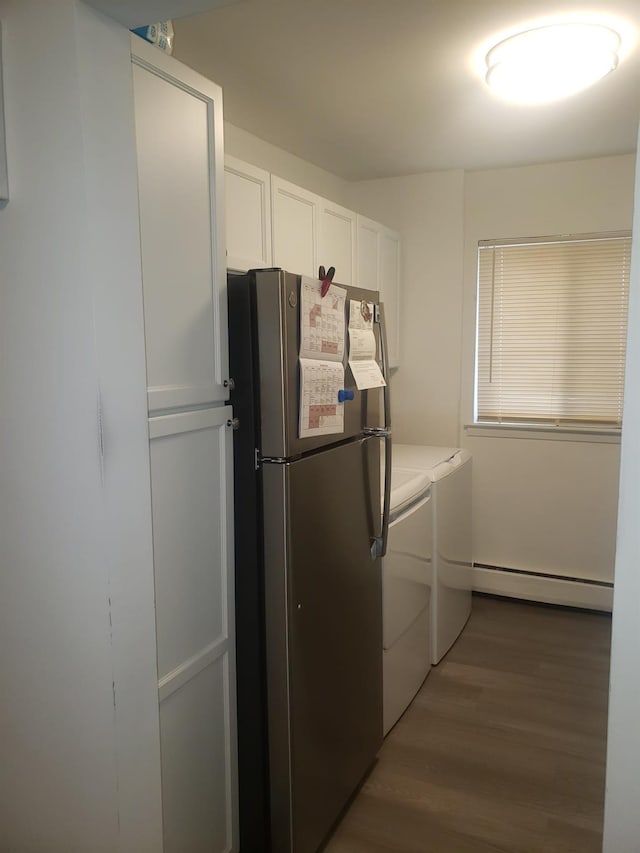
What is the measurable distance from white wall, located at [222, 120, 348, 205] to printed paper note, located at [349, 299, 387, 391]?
119cm

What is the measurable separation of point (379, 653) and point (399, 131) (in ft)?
7.38

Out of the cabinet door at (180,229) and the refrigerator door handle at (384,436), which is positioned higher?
the cabinet door at (180,229)

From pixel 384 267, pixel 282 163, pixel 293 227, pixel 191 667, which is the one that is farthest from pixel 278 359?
pixel 384 267

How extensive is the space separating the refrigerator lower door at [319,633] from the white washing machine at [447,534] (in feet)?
2.60

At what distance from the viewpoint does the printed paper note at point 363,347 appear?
1921 mm

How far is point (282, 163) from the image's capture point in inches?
121

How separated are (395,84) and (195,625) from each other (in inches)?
79.0

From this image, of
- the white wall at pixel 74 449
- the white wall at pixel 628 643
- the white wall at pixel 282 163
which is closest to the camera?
the white wall at pixel 628 643

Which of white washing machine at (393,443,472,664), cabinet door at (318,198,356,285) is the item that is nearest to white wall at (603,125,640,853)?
white washing machine at (393,443,472,664)

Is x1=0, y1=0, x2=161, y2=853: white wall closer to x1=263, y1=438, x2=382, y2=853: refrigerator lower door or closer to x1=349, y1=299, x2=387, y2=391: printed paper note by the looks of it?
x1=263, y1=438, x2=382, y2=853: refrigerator lower door

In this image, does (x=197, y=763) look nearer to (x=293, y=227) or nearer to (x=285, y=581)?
(x=285, y=581)

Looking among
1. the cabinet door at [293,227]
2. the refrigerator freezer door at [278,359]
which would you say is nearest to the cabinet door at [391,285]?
the cabinet door at [293,227]

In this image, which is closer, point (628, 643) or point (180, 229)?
point (628, 643)

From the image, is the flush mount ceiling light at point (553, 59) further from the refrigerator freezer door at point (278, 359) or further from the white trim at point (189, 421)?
the white trim at point (189, 421)
